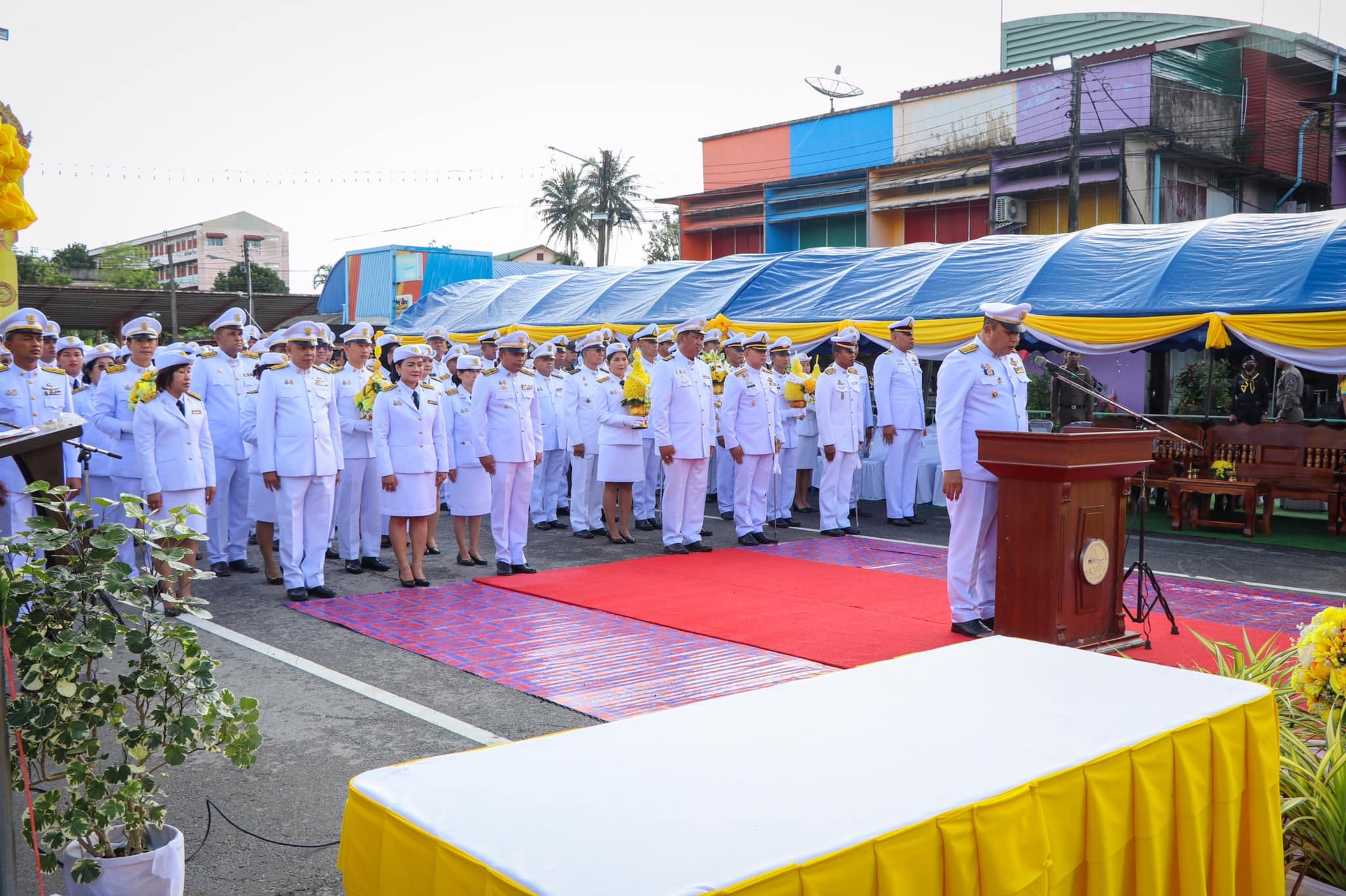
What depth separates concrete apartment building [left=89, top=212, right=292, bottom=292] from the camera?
82625mm

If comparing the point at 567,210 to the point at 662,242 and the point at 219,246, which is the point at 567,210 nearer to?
the point at 662,242

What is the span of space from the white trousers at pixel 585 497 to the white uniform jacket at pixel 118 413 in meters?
4.50

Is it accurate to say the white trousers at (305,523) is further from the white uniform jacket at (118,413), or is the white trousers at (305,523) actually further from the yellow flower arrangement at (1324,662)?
the yellow flower arrangement at (1324,662)

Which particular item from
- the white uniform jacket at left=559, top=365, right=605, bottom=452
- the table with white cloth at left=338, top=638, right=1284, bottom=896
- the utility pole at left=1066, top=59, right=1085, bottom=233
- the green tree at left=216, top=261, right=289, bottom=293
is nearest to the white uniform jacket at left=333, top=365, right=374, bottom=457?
the white uniform jacket at left=559, top=365, right=605, bottom=452

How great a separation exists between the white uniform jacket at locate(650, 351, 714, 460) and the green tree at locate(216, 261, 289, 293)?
47.5 m

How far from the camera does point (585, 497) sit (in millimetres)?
11469

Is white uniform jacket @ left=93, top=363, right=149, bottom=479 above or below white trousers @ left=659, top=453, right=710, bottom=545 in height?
above

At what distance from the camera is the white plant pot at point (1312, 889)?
2.84 metres

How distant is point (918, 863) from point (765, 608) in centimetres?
561

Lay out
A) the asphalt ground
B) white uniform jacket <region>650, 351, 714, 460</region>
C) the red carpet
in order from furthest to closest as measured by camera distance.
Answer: white uniform jacket <region>650, 351, 714, 460</region> → the red carpet → the asphalt ground

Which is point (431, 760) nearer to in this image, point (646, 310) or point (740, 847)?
point (740, 847)

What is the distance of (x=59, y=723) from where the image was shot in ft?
9.01

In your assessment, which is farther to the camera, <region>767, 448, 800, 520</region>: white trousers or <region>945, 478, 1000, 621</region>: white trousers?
<region>767, 448, 800, 520</region>: white trousers

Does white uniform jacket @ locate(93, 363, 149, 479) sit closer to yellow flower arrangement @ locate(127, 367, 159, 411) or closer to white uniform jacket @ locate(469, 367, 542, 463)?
yellow flower arrangement @ locate(127, 367, 159, 411)
